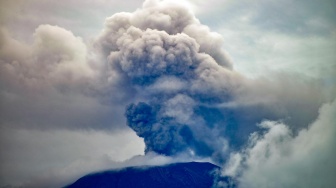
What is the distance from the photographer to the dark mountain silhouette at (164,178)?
76.4 metres

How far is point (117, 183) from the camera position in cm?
7925

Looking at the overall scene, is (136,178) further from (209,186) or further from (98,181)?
(209,186)

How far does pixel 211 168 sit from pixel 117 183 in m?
18.3

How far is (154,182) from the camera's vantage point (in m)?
77.1

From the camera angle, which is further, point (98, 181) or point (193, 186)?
point (98, 181)

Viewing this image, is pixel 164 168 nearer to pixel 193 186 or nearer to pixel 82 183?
pixel 193 186

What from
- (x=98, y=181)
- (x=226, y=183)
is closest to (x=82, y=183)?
(x=98, y=181)

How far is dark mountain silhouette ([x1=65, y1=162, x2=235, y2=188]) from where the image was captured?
3009 inches

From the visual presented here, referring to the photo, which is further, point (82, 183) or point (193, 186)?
point (82, 183)

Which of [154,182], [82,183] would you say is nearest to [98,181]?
[82,183]

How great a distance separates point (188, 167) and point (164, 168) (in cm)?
515

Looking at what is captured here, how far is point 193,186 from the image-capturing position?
248 ft

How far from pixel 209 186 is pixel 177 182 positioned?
5938 millimetres

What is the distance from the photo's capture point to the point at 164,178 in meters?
78.1
